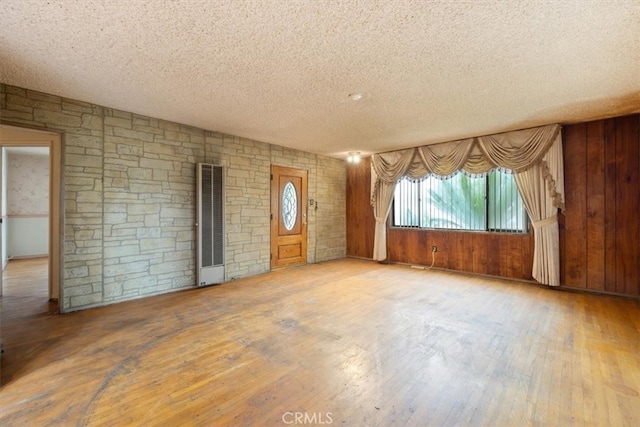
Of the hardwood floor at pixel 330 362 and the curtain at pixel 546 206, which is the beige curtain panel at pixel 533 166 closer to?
the curtain at pixel 546 206

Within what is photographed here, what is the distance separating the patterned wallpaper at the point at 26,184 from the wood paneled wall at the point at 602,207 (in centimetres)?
1094

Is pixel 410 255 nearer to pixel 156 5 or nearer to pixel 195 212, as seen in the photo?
pixel 195 212

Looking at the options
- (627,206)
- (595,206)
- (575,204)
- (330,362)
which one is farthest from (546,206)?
(330,362)

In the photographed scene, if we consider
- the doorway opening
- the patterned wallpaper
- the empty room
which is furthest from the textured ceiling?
the patterned wallpaper

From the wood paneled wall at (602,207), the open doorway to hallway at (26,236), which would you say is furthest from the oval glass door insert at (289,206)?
the wood paneled wall at (602,207)

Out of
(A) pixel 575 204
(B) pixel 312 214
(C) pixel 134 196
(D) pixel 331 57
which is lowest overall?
(B) pixel 312 214

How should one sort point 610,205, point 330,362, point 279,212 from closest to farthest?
point 330,362 → point 610,205 → point 279,212

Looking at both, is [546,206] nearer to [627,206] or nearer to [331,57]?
[627,206]

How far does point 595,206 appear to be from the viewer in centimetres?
410

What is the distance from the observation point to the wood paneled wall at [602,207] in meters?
3.87

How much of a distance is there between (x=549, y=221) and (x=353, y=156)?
146 inches

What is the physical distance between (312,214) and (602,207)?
15.8 feet

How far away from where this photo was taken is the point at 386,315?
325 cm

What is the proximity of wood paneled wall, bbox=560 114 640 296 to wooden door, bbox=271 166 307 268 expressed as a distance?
4.49 m
